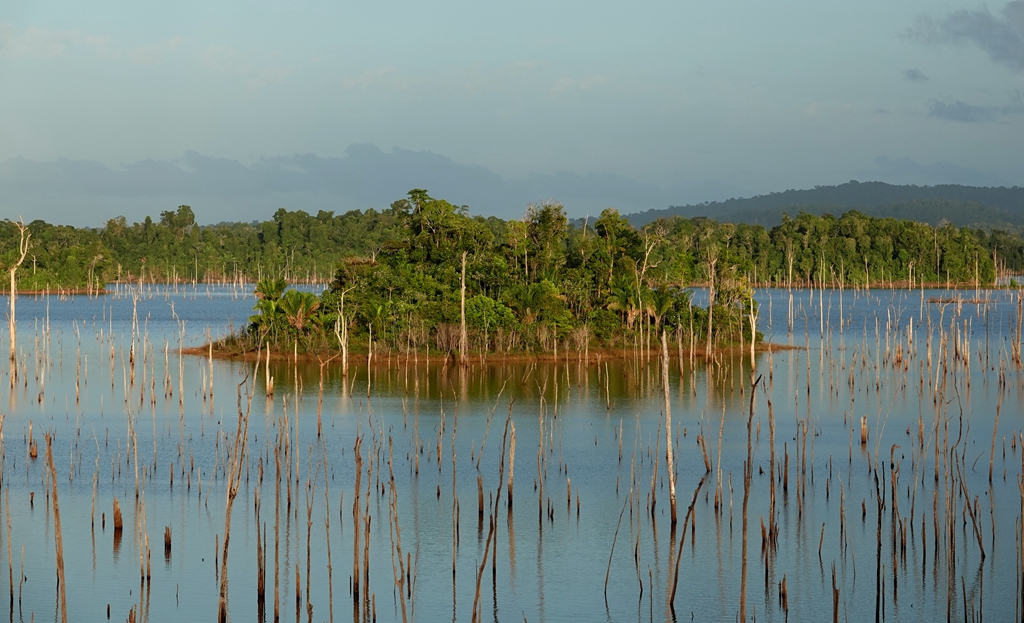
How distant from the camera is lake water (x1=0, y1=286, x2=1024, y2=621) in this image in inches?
631

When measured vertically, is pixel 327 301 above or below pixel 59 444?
above

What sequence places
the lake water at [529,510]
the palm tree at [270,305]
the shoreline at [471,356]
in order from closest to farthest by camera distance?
1. the lake water at [529,510]
2. the shoreline at [471,356]
3. the palm tree at [270,305]

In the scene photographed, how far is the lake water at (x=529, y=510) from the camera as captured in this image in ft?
52.6

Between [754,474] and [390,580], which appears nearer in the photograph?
[390,580]

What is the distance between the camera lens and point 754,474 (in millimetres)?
24375

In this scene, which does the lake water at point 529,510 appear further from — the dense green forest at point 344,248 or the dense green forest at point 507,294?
the dense green forest at point 344,248

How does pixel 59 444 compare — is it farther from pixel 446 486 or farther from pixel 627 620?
pixel 627 620

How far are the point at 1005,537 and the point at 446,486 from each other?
1029 cm

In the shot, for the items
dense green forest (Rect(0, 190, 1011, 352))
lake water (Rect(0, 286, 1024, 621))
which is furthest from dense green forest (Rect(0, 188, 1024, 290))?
lake water (Rect(0, 286, 1024, 621))

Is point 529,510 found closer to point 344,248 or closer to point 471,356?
point 471,356

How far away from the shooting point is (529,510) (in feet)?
68.3

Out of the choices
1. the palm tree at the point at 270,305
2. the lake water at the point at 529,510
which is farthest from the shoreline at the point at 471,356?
the lake water at the point at 529,510

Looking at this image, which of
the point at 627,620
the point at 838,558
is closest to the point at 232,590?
the point at 627,620

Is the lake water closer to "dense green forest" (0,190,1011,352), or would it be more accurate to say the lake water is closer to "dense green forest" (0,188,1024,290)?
"dense green forest" (0,190,1011,352)
